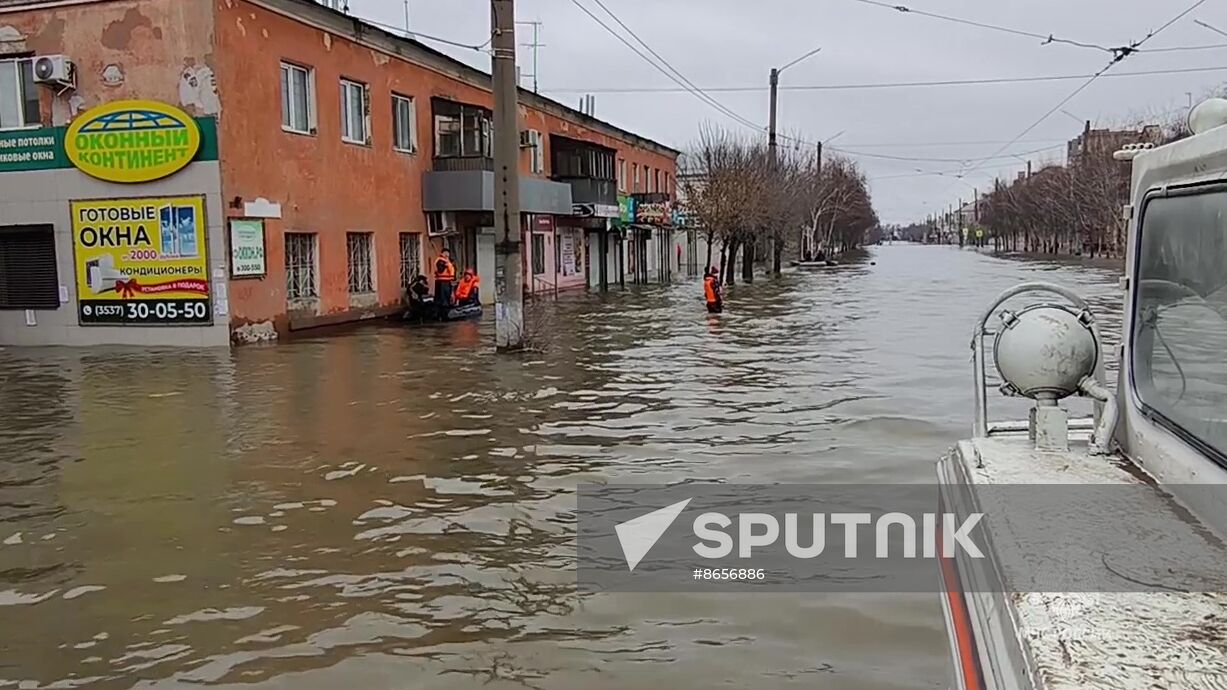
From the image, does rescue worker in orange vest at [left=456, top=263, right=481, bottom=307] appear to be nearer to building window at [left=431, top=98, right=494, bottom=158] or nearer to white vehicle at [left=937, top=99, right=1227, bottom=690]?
building window at [left=431, top=98, right=494, bottom=158]

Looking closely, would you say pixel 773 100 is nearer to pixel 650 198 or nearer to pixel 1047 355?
pixel 650 198

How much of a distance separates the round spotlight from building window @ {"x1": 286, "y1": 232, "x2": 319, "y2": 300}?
1757cm

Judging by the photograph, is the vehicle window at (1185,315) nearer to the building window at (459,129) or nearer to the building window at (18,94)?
the building window at (18,94)

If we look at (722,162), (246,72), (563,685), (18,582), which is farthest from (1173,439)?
(722,162)

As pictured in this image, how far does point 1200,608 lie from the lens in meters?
2.12

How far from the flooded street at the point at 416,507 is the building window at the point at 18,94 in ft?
17.2

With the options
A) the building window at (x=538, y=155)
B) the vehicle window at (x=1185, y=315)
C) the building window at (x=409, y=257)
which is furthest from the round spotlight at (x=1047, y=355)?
the building window at (x=538, y=155)

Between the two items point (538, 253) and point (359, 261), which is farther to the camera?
point (538, 253)

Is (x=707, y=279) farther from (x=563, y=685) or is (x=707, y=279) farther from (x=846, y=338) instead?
(x=563, y=685)

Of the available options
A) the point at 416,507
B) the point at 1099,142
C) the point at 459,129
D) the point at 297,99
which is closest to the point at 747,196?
the point at 459,129

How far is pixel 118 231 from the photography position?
1800cm

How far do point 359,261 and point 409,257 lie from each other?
7.50 ft

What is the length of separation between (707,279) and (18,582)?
20288 millimetres

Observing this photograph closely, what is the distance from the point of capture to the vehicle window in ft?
9.04
